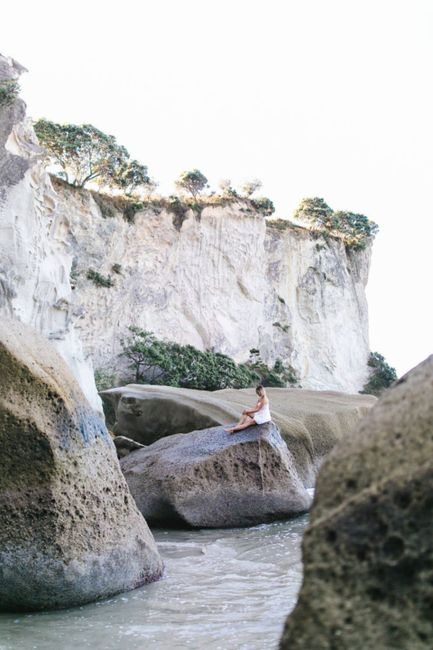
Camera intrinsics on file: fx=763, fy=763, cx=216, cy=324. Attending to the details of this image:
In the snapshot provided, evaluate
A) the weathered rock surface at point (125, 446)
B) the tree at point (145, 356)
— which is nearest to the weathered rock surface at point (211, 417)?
the weathered rock surface at point (125, 446)

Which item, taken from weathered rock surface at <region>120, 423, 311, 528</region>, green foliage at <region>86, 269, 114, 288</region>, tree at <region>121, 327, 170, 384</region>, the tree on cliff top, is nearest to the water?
weathered rock surface at <region>120, 423, 311, 528</region>

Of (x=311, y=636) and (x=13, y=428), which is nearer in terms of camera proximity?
(x=311, y=636)

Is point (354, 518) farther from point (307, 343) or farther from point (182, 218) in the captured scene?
point (307, 343)

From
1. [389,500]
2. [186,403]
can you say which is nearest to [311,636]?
Result: [389,500]

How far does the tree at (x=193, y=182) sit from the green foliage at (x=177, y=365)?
796 cm

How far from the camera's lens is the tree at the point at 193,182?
1319 inches

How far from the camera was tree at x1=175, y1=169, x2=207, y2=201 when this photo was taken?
110ft

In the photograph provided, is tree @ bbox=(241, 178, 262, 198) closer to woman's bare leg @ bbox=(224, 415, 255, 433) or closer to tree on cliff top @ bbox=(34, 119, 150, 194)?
tree on cliff top @ bbox=(34, 119, 150, 194)

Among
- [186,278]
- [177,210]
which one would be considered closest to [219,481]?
[186,278]

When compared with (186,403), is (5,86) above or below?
above

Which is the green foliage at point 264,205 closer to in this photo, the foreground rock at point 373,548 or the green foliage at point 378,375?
the green foliage at point 378,375

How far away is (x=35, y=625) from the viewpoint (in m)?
4.90

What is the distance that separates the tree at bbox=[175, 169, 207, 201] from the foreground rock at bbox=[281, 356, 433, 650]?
105 feet

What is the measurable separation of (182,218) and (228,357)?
21.6ft
